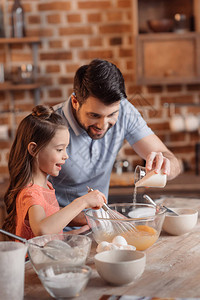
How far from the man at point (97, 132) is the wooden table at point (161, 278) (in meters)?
0.36

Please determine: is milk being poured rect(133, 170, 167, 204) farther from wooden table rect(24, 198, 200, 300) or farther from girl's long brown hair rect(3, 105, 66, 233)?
girl's long brown hair rect(3, 105, 66, 233)

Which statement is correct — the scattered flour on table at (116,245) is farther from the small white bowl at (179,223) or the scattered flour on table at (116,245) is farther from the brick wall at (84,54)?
the brick wall at (84,54)

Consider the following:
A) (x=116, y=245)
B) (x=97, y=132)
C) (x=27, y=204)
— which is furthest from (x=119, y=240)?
(x=97, y=132)

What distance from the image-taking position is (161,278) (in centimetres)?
125

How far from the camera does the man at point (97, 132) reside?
189 cm

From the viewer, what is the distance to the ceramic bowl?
1097mm

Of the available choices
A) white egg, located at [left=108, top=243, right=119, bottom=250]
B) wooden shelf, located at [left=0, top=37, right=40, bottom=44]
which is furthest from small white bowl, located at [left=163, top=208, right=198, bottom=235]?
wooden shelf, located at [left=0, top=37, right=40, bottom=44]

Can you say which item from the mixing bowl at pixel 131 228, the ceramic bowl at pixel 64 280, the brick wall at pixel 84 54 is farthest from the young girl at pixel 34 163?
the brick wall at pixel 84 54

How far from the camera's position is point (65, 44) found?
11.5 feet

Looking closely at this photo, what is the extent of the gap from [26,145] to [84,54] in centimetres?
178

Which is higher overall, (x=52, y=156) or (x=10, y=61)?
(x=10, y=61)

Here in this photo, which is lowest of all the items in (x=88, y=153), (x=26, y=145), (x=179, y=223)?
(x=179, y=223)

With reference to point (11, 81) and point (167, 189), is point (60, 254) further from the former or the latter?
point (11, 81)

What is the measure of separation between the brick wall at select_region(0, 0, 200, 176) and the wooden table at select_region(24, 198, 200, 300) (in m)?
2.01
